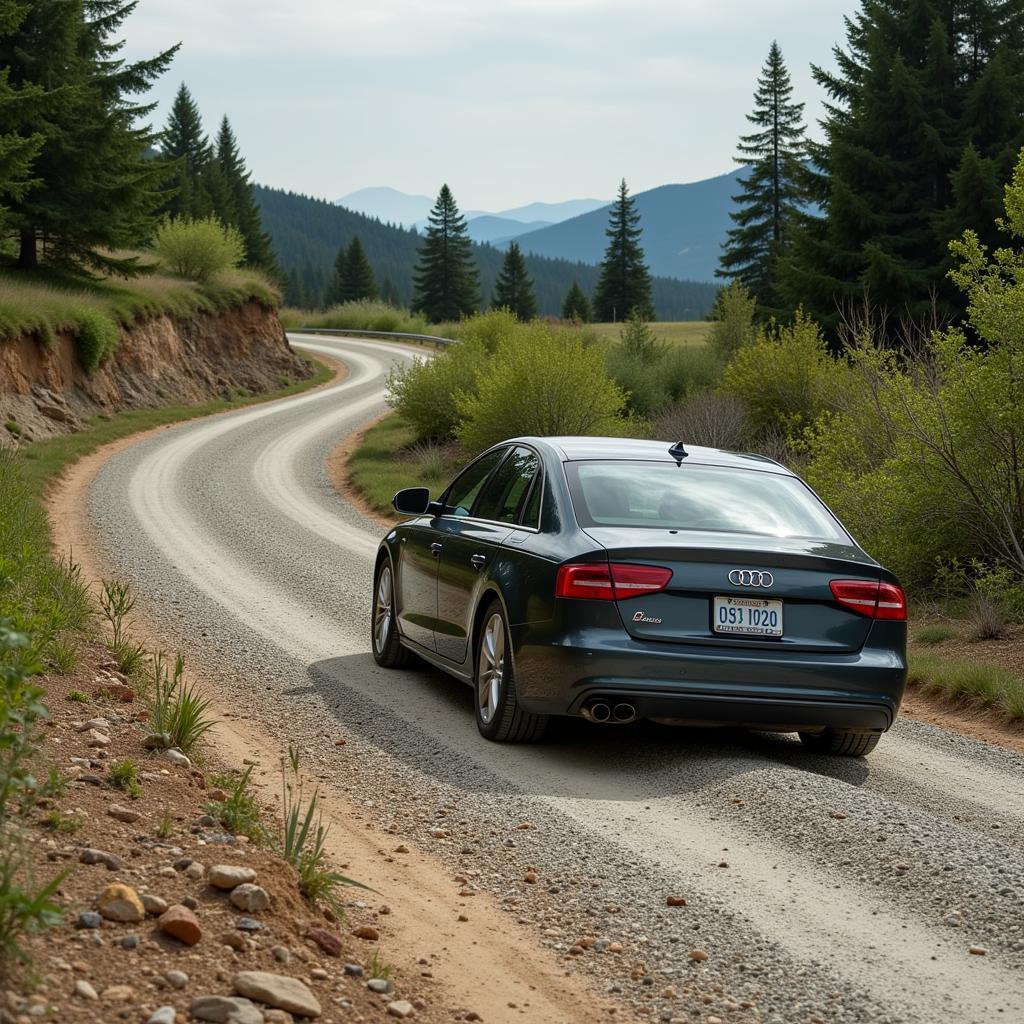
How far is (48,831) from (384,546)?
5543 mm

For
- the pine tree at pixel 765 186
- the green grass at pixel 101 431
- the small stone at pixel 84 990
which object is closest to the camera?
the small stone at pixel 84 990

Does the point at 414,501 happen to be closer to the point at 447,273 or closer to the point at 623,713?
the point at 623,713

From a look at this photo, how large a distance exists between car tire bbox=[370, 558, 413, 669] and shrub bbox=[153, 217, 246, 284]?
45.7 m

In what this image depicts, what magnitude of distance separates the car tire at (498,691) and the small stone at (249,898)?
2893 millimetres

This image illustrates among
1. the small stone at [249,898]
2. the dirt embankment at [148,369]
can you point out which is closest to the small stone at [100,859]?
the small stone at [249,898]

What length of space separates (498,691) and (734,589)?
1.44 meters

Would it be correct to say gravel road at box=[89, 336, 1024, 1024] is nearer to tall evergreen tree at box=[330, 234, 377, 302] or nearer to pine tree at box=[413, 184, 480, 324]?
pine tree at box=[413, 184, 480, 324]

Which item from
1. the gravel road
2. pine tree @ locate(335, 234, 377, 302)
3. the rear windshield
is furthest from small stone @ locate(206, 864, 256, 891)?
pine tree @ locate(335, 234, 377, 302)

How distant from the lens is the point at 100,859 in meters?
4.52

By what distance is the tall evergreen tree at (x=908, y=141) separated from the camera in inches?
1453

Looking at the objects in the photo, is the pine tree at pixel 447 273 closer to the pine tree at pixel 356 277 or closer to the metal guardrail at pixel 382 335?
the pine tree at pixel 356 277

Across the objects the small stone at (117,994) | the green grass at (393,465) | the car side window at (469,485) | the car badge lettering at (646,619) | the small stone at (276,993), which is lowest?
the green grass at (393,465)

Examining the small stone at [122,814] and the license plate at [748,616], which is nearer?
the small stone at [122,814]

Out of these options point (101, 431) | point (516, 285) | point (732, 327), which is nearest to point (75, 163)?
point (101, 431)
